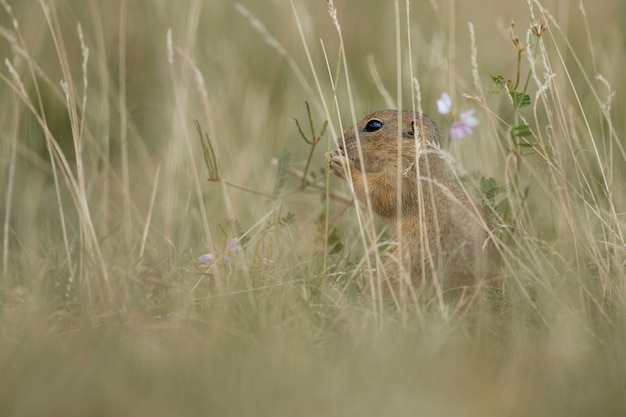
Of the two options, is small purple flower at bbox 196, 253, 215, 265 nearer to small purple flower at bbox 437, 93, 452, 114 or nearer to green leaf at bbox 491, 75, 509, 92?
small purple flower at bbox 437, 93, 452, 114

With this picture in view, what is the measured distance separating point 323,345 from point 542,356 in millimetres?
725

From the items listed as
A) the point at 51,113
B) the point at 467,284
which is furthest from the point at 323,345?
the point at 51,113

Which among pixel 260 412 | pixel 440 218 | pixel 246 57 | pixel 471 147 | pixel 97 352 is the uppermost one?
pixel 246 57

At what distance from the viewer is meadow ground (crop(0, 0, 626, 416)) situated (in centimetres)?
269

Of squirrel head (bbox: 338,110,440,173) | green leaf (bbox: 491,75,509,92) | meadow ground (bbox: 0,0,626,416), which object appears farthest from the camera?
squirrel head (bbox: 338,110,440,173)

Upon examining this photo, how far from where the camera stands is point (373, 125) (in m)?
4.65

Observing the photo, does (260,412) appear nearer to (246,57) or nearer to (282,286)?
(282,286)

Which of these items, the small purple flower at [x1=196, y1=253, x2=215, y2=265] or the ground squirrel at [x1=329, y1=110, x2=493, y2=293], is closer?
the ground squirrel at [x1=329, y1=110, x2=493, y2=293]

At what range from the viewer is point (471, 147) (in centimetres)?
518

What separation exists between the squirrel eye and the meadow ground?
23 cm

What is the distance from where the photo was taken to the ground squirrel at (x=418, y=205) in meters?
3.79

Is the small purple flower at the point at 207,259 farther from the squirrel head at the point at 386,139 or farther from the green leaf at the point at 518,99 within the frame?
the green leaf at the point at 518,99

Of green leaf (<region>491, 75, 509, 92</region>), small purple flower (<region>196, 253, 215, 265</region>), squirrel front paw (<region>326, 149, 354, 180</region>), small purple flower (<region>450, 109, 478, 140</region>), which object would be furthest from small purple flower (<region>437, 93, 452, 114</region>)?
small purple flower (<region>196, 253, 215, 265</region>)

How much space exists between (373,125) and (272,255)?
0.83m
